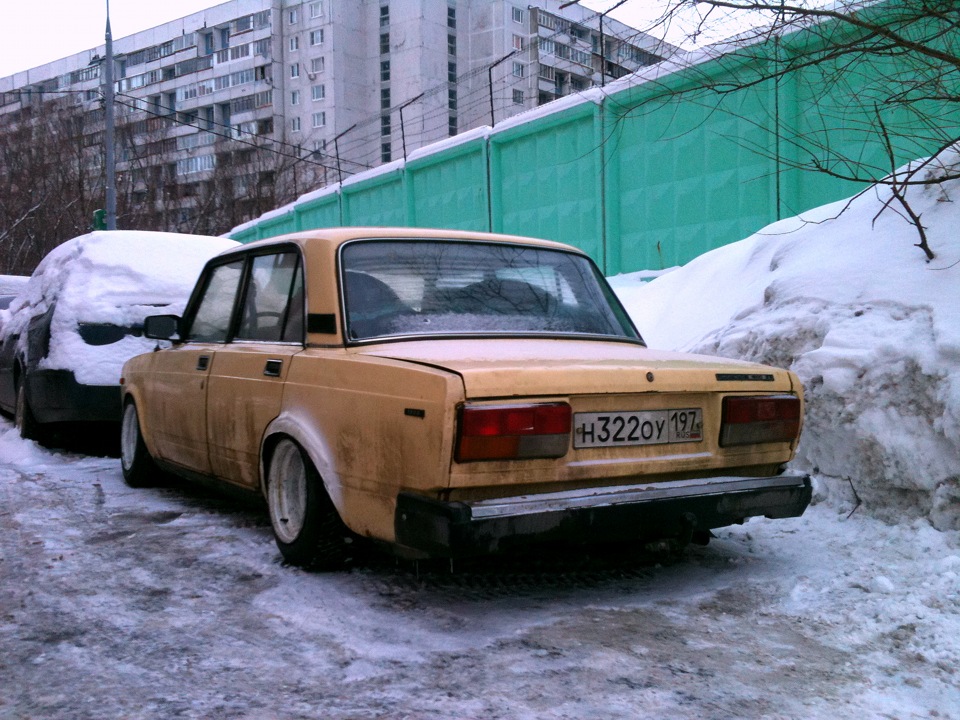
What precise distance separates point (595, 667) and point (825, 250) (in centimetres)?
440

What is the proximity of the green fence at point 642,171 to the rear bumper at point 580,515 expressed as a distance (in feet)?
11.2

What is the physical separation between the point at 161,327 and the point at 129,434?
3.99 ft

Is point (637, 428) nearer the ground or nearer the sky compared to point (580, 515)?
nearer the sky

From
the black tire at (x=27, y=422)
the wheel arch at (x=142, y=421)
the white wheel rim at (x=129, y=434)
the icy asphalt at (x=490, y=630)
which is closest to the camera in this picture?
the icy asphalt at (x=490, y=630)

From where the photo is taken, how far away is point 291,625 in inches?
129

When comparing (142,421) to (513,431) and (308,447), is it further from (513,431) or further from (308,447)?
(513,431)

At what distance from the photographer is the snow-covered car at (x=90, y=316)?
6953mm

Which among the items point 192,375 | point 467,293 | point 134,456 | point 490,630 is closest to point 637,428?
point 490,630

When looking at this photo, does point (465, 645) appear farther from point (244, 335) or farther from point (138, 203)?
point (138, 203)

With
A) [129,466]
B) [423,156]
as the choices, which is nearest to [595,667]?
[129,466]

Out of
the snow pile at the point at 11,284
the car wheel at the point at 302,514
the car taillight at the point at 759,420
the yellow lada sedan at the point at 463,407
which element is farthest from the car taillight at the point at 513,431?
the snow pile at the point at 11,284

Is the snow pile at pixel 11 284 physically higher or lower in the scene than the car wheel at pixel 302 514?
higher

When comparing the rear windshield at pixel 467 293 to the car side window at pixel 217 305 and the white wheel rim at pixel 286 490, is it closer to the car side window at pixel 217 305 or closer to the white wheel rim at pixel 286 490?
the white wheel rim at pixel 286 490

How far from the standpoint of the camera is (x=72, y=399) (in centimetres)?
689
